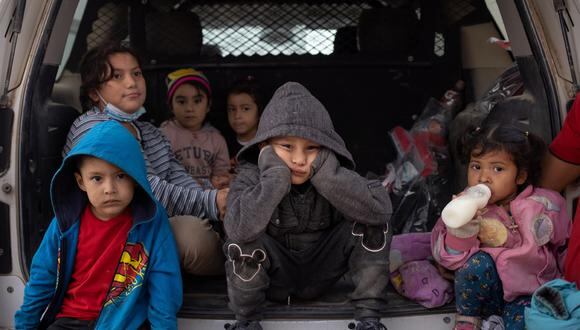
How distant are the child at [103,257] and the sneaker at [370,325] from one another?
573 millimetres

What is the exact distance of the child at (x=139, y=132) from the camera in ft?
10.1

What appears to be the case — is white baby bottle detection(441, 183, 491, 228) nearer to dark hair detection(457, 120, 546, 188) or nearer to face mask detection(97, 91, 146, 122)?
dark hair detection(457, 120, 546, 188)

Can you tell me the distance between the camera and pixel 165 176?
11.0 ft

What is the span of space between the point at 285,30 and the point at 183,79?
0.58m

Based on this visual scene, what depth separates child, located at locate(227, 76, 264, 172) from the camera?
4.21m

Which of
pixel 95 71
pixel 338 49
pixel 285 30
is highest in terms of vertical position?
pixel 95 71

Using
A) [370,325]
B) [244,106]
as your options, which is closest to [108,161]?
[370,325]

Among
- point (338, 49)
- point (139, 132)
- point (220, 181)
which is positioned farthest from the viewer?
point (338, 49)

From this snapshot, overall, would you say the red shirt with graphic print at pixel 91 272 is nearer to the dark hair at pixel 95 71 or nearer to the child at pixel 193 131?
the dark hair at pixel 95 71

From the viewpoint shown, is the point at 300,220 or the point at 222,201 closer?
the point at 300,220

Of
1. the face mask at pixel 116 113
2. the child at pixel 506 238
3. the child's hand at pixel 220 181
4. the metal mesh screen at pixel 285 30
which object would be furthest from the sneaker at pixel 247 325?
the metal mesh screen at pixel 285 30

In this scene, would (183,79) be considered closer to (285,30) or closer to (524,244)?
(285,30)

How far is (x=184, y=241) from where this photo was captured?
2.95 metres

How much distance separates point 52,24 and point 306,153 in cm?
97
